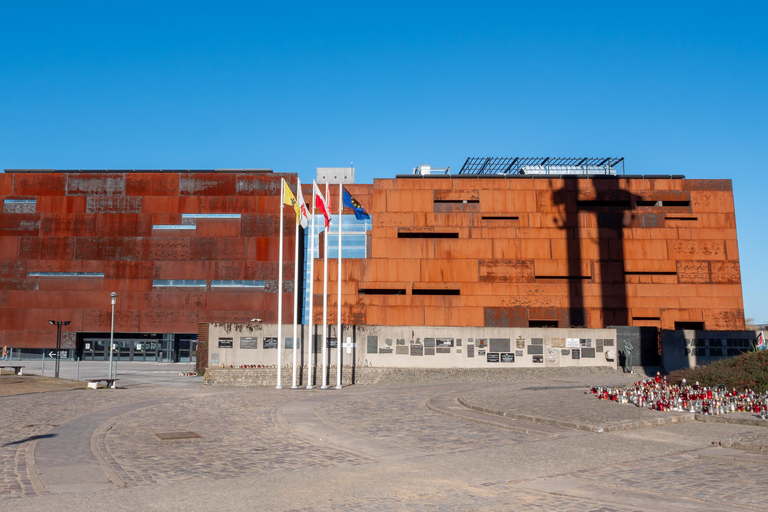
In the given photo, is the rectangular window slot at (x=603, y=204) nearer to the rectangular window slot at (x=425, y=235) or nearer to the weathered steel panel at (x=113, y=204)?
the rectangular window slot at (x=425, y=235)

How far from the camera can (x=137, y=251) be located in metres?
61.7

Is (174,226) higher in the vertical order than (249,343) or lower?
higher

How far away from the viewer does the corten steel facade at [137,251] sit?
200 feet

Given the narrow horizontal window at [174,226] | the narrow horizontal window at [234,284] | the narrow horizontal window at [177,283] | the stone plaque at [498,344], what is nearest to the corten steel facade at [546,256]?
the narrow horizontal window at [234,284]

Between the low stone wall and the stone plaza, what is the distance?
31.8 ft

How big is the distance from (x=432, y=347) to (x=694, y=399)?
1720 centimetres

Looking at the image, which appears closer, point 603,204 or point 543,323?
point 543,323

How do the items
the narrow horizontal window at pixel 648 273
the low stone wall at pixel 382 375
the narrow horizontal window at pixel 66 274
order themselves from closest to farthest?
the low stone wall at pixel 382 375 < the narrow horizontal window at pixel 648 273 < the narrow horizontal window at pixel 66 274

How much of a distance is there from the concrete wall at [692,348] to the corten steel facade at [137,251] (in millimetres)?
35583

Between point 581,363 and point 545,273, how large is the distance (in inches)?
1004

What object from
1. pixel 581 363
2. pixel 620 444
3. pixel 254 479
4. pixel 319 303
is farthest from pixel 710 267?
pixel 254 479

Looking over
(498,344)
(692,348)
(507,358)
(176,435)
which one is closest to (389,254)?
(498,344)

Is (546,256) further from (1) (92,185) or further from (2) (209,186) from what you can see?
(1) (92,185)

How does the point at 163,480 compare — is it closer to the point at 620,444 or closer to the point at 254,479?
the point at 254,479
